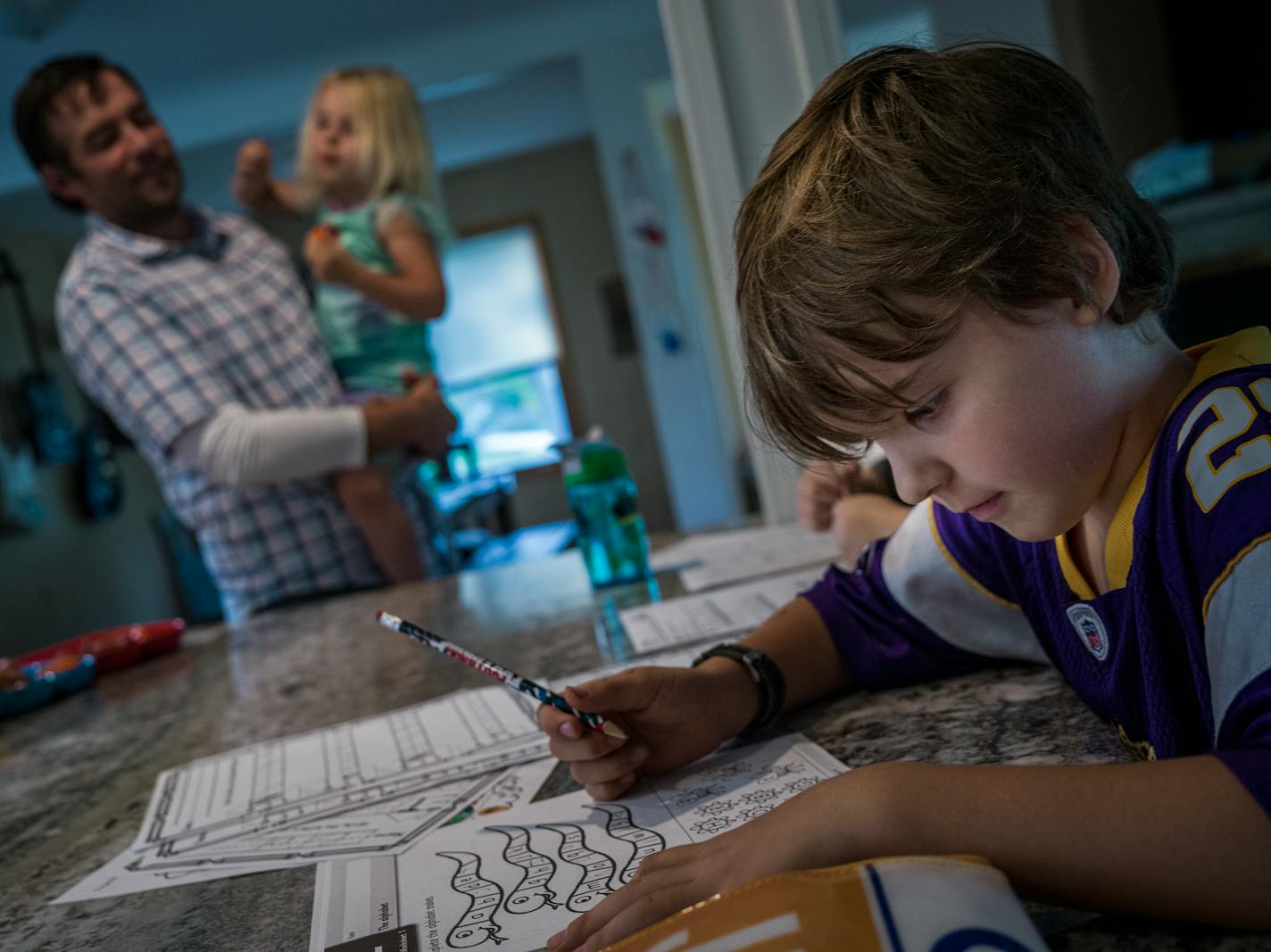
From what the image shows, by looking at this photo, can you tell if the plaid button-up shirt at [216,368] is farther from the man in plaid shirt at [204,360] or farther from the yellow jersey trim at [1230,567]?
the yellow jersey trim at [1230,567]

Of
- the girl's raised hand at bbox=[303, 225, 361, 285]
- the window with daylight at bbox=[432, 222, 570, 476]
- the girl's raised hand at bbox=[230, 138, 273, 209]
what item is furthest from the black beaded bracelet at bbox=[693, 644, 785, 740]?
the window with daylight at bbox=[432, 222, 570, 476]

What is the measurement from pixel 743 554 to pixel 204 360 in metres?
0.98

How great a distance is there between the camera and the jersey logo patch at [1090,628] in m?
0.67

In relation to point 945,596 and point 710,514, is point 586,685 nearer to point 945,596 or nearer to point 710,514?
point 945,596

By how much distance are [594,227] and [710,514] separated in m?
3.23

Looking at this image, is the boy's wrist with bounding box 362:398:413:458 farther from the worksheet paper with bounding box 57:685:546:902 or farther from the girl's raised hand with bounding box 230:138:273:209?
the worksheet paper with bounding box 57:685:546:902

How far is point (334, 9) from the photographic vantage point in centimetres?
490

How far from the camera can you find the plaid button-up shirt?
A: 1.84 metres

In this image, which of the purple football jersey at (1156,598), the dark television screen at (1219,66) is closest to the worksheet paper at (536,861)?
the purple football jersey at (1156,598)

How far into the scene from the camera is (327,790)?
94 cm

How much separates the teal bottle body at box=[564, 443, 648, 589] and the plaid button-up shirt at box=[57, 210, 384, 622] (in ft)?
Answer: 2.08

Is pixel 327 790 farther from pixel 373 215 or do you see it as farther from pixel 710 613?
pixel 373 215

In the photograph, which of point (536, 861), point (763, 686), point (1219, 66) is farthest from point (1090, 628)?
point (1219, 66)

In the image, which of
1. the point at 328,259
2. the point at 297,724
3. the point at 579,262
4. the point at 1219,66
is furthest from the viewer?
the point at 579,262
